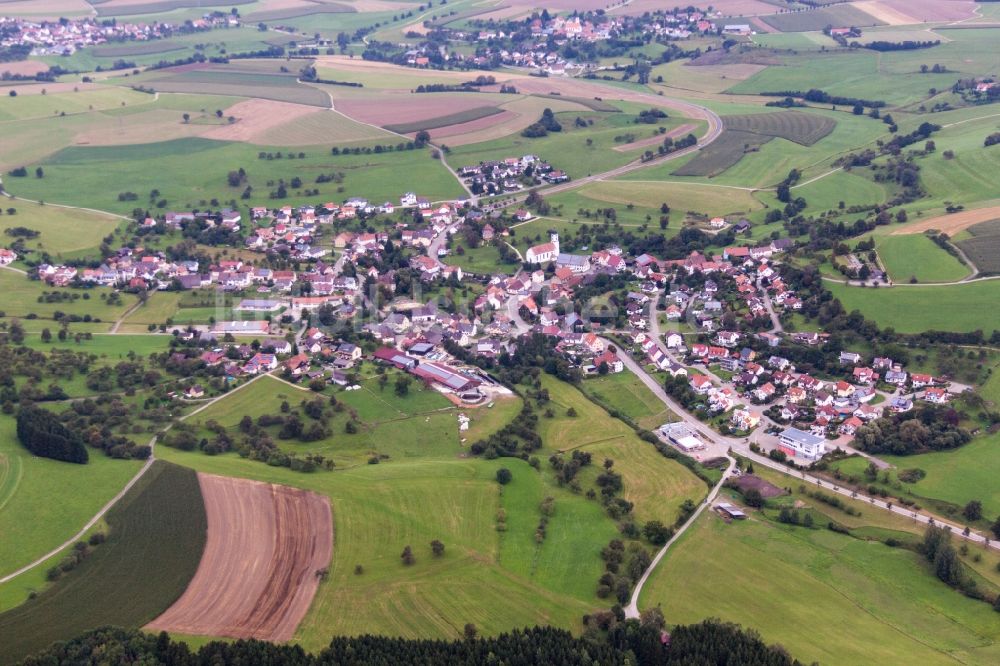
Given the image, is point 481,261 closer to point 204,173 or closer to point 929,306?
point 929,306

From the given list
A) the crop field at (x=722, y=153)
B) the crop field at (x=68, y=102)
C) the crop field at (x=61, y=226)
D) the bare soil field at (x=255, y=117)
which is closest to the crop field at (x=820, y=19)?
the crop field at (x=722, y=153)

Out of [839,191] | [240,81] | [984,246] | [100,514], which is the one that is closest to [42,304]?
[100,514]

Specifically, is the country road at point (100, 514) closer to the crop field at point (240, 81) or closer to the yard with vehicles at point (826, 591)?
the yard with vehicles at point (826, 591)

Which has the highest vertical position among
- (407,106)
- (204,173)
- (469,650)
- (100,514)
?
(407,106)

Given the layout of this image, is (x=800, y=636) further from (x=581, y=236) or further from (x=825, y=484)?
(x=581, y=236)

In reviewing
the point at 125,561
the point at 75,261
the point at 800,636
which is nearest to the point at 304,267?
the point at 75,261

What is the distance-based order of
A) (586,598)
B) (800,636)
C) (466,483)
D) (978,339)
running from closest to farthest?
(800,636)
(586,598)
(466,483)
(978,339)
